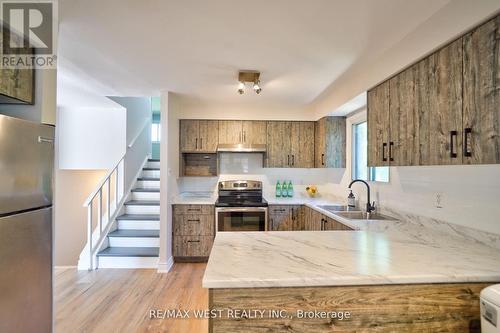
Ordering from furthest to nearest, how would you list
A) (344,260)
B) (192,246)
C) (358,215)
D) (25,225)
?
(192,246), (358,215), (25,225), (344,260)

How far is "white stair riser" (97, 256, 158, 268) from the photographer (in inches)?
139

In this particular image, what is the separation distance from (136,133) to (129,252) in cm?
249

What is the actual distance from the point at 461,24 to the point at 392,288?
152cm

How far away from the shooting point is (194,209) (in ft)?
12.3

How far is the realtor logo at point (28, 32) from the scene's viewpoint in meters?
1.49

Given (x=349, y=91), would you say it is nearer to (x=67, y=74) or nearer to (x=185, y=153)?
(x=185, y=153)

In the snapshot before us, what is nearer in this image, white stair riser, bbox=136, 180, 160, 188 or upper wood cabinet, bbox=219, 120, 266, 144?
upper wood cabinet, bbox=219, 120, 266, 144

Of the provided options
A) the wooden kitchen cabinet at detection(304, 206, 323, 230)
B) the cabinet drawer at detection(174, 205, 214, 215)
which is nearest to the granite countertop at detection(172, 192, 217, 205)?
the cabinet drawer at detection(174, 205, 214, 215)

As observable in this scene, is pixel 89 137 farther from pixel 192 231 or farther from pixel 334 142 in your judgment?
pixel 334 142

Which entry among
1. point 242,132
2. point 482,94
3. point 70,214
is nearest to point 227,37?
point 482,94

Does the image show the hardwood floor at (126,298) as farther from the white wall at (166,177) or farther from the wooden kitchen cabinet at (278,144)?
the wooden kitchen cabinet at (278,144)

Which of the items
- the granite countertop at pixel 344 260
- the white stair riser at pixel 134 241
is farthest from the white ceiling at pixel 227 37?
the white stair riser at pixel 134 241

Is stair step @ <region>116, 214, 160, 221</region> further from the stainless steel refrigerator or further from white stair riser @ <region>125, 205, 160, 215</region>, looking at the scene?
the stainless steel refrigerator

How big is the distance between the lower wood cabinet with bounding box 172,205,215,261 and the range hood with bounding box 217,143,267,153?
919 millimetres
